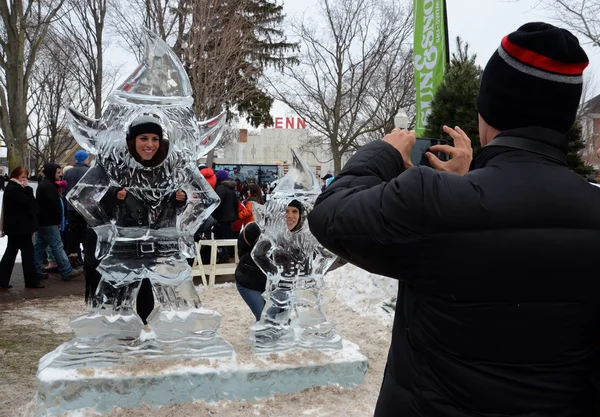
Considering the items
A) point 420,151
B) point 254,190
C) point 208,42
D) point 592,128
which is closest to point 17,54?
point 208,42

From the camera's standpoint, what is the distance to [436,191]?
4.03ft

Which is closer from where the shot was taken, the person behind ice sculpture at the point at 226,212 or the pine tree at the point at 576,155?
the pine tree at the point at 576,155

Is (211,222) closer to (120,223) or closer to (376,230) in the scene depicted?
(120,223)

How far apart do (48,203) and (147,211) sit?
404cm

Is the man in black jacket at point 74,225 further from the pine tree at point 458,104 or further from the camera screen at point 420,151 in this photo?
the camera screen at point 420,151

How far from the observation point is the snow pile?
6383mm

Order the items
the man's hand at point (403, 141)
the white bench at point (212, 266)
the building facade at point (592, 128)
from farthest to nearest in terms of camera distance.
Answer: the building facade at point (592, 128) → the white bench at point (212, 266) → the man's hand at point (403, 141)

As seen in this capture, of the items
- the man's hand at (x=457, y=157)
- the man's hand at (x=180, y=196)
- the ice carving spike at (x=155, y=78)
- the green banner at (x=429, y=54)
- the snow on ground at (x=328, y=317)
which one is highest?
the green banner at (x=429, y=54)

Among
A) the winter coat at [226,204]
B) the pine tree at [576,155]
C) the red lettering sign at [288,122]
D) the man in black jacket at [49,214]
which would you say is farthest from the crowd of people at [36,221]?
the red lettering sign at [288,122]

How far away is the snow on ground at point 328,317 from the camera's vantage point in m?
3.63

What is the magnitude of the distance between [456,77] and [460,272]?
5.91 m

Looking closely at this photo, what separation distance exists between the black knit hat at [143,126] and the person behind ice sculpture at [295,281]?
3.98ft

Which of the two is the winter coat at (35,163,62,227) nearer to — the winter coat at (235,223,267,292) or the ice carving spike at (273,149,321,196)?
the winter coat at (235,223,267,292)

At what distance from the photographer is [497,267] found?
1207 millimetres
